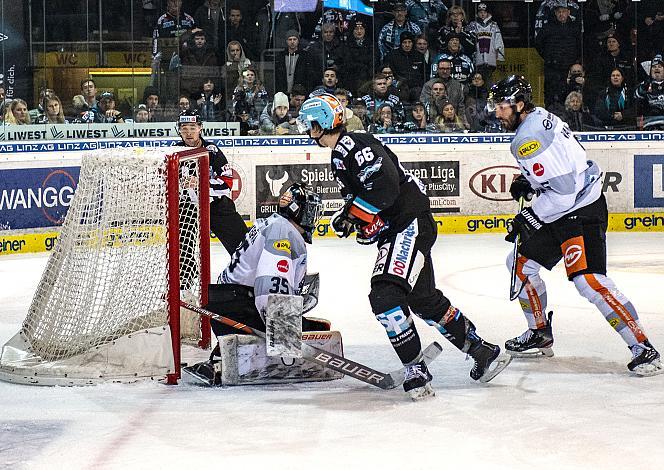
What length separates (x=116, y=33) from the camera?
33.8 ft

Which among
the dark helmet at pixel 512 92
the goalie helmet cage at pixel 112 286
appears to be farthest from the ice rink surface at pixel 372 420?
the dark helmet at pixel 512 92

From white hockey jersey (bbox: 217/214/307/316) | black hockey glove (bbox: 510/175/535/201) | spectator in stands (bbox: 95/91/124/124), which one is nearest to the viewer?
white hockey jersey (bbox: 217/214/307/316)

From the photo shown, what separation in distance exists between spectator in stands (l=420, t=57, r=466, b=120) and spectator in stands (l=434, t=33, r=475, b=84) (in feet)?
0.10

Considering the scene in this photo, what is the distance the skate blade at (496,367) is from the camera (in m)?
4.93

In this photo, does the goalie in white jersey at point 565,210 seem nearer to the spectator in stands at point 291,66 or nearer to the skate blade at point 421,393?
the skate blade at point 421,393

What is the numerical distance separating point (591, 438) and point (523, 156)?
1494mm

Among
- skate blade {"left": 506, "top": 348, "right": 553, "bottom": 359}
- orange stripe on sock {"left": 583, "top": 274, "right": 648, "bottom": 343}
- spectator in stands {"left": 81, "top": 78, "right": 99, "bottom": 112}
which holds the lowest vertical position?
skate blade {"left": 506, "top": 348, "right": 553, "bottom": 359}

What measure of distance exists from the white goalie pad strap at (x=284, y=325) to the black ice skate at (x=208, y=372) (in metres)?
0.34

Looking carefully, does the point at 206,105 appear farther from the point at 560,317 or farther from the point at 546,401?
the point at 546,401

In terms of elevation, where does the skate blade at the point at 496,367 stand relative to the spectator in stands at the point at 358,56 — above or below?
below

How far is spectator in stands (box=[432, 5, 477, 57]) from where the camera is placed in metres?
11.2

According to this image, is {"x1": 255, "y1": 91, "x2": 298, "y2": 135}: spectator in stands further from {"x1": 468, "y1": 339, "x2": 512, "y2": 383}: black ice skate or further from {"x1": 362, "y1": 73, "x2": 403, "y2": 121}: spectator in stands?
{"x1": 468, "y1": 339, "x2": 512, "y2": 383}: black ice skate

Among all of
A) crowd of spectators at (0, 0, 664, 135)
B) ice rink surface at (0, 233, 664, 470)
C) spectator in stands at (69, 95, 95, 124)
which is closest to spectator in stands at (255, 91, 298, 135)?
crowd of spectators at (0, 0, 664, 135)

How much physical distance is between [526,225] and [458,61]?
20.1 feet
